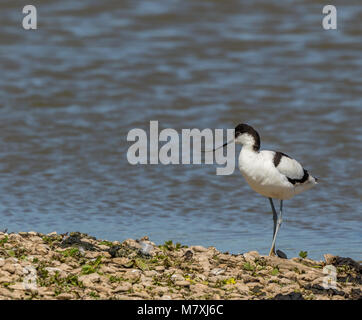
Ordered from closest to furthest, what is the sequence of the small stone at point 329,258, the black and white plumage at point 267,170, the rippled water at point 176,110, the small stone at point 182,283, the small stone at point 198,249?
1. the small stone at point 182,283
2. the small stone at point 329,258
3. the small stone at point 198,249
4. the black and white plumage at point 267,170
5. the rippled water at point 176,110

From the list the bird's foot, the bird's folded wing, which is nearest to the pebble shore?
the bird's foot

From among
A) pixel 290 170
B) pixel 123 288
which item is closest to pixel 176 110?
pixel 290 170

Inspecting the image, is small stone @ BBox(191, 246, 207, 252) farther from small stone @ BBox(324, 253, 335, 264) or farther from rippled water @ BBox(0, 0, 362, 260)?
small stone @ BBox(324, 253, 335, 264)

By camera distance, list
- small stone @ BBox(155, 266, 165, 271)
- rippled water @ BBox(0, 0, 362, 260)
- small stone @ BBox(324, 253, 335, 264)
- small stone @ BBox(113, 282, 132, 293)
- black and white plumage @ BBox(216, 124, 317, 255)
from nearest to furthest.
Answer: small stone @ BBox(113, 282, 132, 293) < small stone @ BBox(155, 266, 165, 271) < small stone @ BBox(324, 253, 335, 264) < black and white plumage @ BBox(216, 124, 317, 255) < rippled water @ BBox(0, 0, 362, 260)

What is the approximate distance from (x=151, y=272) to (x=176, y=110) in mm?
6296

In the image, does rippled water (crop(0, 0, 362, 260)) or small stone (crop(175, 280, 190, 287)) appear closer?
small stone (crop(175, 280, 190, 287))

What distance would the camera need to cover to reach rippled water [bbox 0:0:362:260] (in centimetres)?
936

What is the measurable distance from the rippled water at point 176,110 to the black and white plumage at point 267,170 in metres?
0.61

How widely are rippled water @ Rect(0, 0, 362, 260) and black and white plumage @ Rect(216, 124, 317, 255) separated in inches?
24.1

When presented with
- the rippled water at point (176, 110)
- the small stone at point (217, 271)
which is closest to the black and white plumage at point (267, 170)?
the rippled water at point (176, 110)

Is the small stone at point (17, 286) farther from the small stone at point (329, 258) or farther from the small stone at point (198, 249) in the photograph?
the small stone at point (329, 258)

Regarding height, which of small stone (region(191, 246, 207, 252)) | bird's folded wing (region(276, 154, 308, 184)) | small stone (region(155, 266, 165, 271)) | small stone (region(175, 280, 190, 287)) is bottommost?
small stone (region(175, 280, 190, 287))

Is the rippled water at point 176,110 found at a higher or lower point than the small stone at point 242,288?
higher

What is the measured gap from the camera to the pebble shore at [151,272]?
631cm
